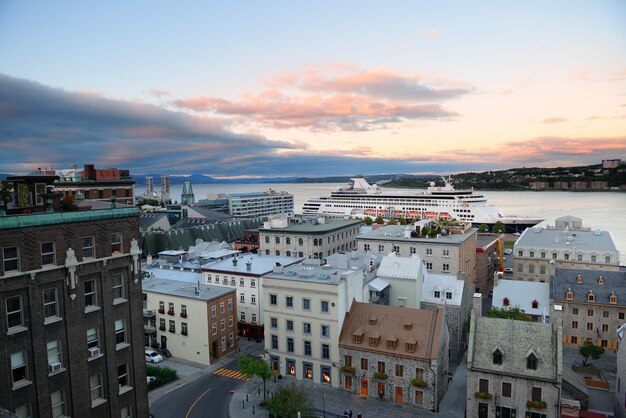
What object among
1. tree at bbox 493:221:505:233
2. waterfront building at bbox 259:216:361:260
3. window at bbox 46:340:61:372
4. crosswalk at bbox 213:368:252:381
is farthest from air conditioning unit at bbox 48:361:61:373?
tree at bbox 493:221:505:233

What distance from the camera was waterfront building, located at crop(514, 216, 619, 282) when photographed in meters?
66.7

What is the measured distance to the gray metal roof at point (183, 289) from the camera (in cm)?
4938

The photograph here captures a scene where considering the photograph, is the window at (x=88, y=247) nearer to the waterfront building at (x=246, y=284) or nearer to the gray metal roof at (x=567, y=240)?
the waterfront building at (x=246, y=284)

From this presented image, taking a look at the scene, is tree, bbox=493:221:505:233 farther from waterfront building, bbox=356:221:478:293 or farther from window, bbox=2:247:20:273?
window, bbox=2:247:20:273

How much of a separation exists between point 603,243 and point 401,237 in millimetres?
32306

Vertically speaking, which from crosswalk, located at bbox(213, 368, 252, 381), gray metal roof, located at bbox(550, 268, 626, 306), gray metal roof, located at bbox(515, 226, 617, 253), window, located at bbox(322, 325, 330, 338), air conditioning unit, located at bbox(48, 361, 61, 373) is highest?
air conditioning unit, located at bbox(48, 361, 61, 373)

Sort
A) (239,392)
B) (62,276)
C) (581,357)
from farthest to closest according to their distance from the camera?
(581,357), (239,392), (62,276)

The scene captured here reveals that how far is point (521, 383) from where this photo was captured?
3350 centimetres

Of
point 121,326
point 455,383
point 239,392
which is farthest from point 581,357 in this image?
point 121,326

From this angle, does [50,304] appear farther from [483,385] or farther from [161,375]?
[483,385]

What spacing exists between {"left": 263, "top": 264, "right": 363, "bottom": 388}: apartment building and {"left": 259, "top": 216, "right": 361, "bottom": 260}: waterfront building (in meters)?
30.6

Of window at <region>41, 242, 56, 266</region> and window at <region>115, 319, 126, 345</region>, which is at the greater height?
window at <region>41, 242, 56, 266</region>

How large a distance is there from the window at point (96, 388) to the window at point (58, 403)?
4.76 feet

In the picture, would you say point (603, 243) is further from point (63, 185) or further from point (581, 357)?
point (63, 185)
